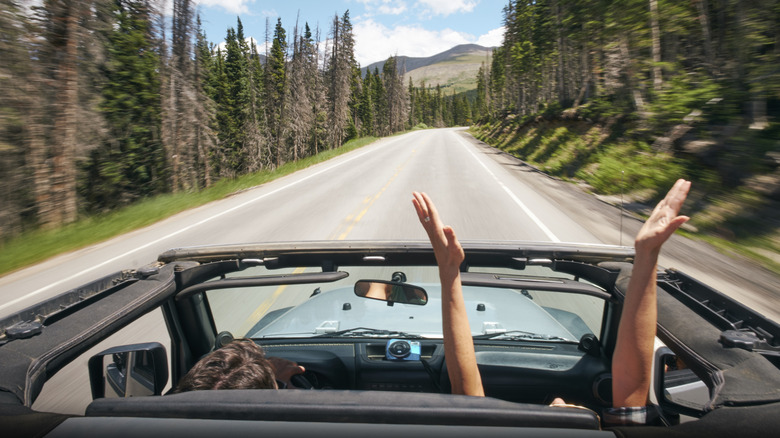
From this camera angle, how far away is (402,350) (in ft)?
9.48

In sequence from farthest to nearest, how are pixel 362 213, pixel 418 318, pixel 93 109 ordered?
1. pixel 93 109
2. pixel 362 213
3. pixel 418 318

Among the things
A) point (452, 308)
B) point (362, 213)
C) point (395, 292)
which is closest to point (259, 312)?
point (395, 292)

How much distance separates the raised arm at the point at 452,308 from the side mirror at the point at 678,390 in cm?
82

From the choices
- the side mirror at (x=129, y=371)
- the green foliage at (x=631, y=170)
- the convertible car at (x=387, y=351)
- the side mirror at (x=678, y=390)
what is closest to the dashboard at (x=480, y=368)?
the convertible car at (x=387, y=351)

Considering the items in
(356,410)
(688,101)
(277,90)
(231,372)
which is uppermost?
(277,90)

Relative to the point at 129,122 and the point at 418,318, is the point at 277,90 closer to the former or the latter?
the point at 129,122

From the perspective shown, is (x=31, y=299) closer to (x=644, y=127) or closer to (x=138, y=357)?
(x=138, y=357)

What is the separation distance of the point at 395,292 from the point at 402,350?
103 centimetres

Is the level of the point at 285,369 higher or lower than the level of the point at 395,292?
lower

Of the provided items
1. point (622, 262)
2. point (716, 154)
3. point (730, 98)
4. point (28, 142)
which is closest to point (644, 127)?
point (730, 98)

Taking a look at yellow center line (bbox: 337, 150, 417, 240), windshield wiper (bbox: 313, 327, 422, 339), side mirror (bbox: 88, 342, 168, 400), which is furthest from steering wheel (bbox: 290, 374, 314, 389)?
yellow center line (bbox: 337, 150, 417, 240)

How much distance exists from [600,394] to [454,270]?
1.53 m

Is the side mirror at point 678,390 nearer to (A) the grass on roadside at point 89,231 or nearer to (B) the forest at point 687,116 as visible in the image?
(B) the forest at point 687,116

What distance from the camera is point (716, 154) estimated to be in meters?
12.2
